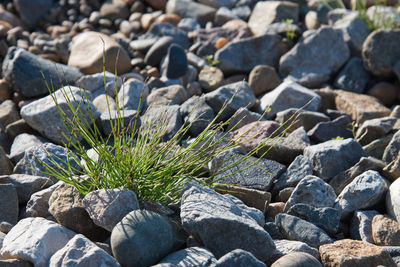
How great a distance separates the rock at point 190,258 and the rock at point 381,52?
3156 millimetres

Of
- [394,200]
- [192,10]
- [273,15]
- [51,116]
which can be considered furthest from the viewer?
[192,10]

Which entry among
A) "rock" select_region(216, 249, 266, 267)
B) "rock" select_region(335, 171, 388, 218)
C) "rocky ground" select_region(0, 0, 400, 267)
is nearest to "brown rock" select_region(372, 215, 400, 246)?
"rocky ground" select_region(0, 0, 400, 267)

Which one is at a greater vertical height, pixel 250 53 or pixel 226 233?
pixel 226 233

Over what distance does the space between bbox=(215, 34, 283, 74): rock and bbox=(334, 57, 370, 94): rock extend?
689 mm

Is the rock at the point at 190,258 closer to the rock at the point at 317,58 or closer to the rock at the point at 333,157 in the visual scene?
the rock at the point at 333,157

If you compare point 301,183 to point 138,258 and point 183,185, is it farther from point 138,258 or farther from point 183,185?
point 138,258

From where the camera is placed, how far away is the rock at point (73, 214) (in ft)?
9.12

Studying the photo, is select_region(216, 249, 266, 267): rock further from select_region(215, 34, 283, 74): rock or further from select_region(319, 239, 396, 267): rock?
select_region(215, 34, 283, 74): rock

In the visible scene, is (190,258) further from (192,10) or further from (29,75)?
(192,10)

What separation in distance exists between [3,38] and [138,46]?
5.52 ft

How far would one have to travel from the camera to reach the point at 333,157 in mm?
3500

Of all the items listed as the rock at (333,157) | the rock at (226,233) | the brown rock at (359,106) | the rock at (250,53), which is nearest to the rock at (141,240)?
the rock at (226,233)

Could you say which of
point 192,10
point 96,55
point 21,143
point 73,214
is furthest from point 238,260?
point 192,10

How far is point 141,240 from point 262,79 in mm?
2842
